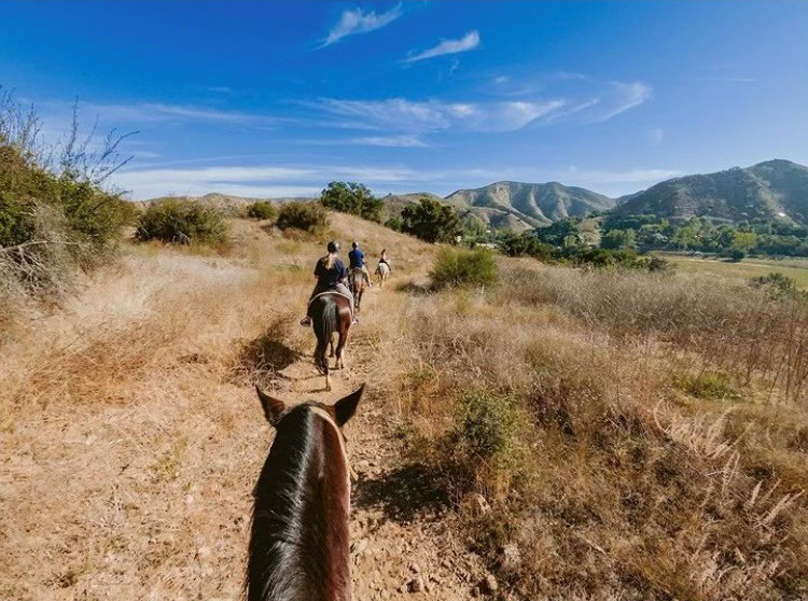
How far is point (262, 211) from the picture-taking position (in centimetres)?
3222

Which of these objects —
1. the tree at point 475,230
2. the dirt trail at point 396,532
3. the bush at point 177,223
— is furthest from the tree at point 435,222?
the dirt trail at point 396,532

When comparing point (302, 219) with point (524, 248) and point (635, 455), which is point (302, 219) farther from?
point (635, 455)

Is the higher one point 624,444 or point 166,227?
point 166,227

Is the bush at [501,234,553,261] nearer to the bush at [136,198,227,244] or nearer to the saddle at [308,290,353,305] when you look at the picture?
the bush at [136,198,227,244]

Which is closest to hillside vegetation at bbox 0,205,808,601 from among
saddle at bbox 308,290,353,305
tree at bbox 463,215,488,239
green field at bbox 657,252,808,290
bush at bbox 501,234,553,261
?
saddle at bbox 308,290,353,305

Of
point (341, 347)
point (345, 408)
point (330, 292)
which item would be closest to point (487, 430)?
point (345, 408)

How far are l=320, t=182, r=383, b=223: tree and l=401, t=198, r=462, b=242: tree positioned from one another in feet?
28.0

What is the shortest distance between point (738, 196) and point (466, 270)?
732 ft

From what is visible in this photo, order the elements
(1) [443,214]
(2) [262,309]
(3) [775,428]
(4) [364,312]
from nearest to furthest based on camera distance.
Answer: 1. (3) [775,428]
2. (2) [262,309]
3. (4) [364,312]
4. (1) [443,214]

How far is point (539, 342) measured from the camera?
6680 millimetres

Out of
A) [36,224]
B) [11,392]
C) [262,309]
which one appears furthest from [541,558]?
[36,224]

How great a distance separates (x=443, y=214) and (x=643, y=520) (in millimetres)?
42064

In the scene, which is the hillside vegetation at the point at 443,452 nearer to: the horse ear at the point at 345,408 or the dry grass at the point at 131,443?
the dry grass at the point at 131,443

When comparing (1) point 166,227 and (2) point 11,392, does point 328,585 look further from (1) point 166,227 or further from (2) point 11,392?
(1) point 166,227
